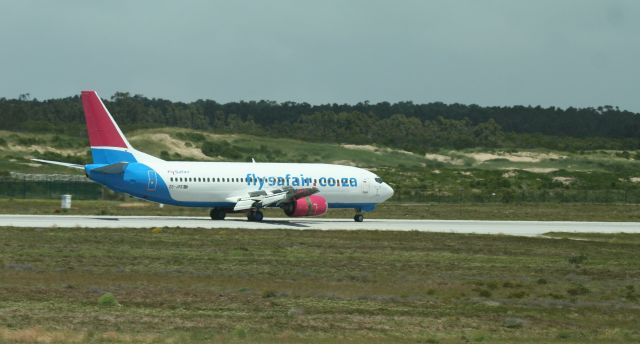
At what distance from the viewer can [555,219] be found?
241ft

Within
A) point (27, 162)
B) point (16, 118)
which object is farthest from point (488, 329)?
point (16, 118)

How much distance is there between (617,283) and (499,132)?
146 meters

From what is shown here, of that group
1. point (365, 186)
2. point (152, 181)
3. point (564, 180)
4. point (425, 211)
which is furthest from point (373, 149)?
point (152, 181)

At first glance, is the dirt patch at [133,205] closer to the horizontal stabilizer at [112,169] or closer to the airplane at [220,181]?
the airplane at [220,181]

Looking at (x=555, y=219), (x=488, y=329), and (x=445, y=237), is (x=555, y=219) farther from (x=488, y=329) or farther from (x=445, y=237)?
(x=488, y=329)

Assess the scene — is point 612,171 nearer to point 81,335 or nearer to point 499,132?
point 499,132

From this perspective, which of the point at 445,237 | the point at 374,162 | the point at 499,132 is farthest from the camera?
the point at 499,132

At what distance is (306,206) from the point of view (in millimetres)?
60281

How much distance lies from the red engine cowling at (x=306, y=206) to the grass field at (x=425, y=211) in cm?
944

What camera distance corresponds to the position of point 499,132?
17850 cm

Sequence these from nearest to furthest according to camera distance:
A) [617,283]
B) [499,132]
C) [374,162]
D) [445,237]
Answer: [617,283] → [445,237] → [374,162] → [499,132]

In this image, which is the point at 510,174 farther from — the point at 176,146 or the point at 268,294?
the point at 268,294

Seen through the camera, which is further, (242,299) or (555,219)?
(555,219)

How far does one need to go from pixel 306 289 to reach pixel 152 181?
1117 inches
